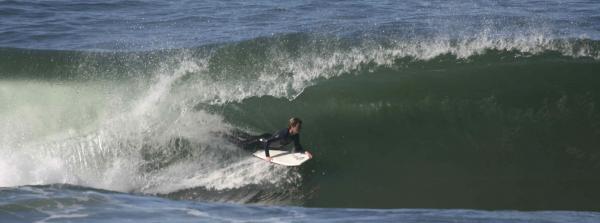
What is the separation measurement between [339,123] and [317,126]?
0.36m

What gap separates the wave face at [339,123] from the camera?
11844 mm

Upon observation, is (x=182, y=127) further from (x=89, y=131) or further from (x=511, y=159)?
(x=511, y=159)

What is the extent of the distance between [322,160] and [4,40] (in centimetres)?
953

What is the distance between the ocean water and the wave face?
0.03 m

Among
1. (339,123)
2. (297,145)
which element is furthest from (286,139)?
(339,123)

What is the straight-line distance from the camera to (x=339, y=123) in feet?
44.1

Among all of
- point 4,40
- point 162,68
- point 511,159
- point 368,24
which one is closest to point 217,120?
point 162,68

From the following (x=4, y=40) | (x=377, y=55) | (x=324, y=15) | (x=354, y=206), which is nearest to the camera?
(x=354, y=206)

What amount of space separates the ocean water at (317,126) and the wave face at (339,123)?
3cm

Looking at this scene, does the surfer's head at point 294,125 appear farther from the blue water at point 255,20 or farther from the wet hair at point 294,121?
the blue water at point 255,20

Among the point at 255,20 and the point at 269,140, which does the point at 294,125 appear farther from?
the point at 255,20

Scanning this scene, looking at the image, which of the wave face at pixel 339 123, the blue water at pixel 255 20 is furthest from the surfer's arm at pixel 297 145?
the blue water at pixel 255 20

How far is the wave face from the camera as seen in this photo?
1184 centimetres

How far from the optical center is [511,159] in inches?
482
